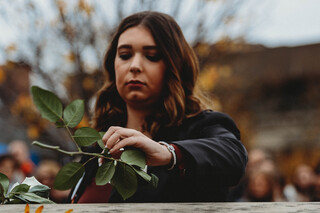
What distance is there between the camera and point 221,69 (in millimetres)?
7844

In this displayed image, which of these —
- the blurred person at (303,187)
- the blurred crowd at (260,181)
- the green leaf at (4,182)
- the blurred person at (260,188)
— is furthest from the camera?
the blurred person at (303,187)

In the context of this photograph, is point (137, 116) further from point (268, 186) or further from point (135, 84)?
point (268, 186)

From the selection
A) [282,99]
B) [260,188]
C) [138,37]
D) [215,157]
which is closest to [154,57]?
[138,37]

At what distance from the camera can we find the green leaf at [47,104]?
3.36 feet

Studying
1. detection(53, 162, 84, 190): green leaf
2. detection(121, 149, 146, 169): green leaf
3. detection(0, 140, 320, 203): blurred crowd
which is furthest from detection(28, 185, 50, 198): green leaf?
detection(0, 140, 320, 203): blurred crowd

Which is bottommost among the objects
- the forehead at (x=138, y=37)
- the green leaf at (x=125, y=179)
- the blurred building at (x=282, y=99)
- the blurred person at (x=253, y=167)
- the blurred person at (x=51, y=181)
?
the blurred building at (x=282, y=99)

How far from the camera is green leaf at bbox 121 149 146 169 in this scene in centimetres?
104

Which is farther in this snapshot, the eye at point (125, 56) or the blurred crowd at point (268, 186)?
the blurred crowd at point (268, 186)

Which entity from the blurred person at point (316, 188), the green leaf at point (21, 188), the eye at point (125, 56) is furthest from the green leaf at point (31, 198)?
the blurred person at point (316, 188)

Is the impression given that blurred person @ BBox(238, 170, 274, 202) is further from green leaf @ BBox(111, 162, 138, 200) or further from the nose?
green leaf @ BBox(111, 162, 138, 200)

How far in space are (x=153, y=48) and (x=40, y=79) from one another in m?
4.54

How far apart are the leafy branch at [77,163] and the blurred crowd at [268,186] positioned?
3.48m

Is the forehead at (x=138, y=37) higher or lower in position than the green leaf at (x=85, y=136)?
higher

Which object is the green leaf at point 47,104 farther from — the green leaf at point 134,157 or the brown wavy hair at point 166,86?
the brown wavy hair at point 166,86
